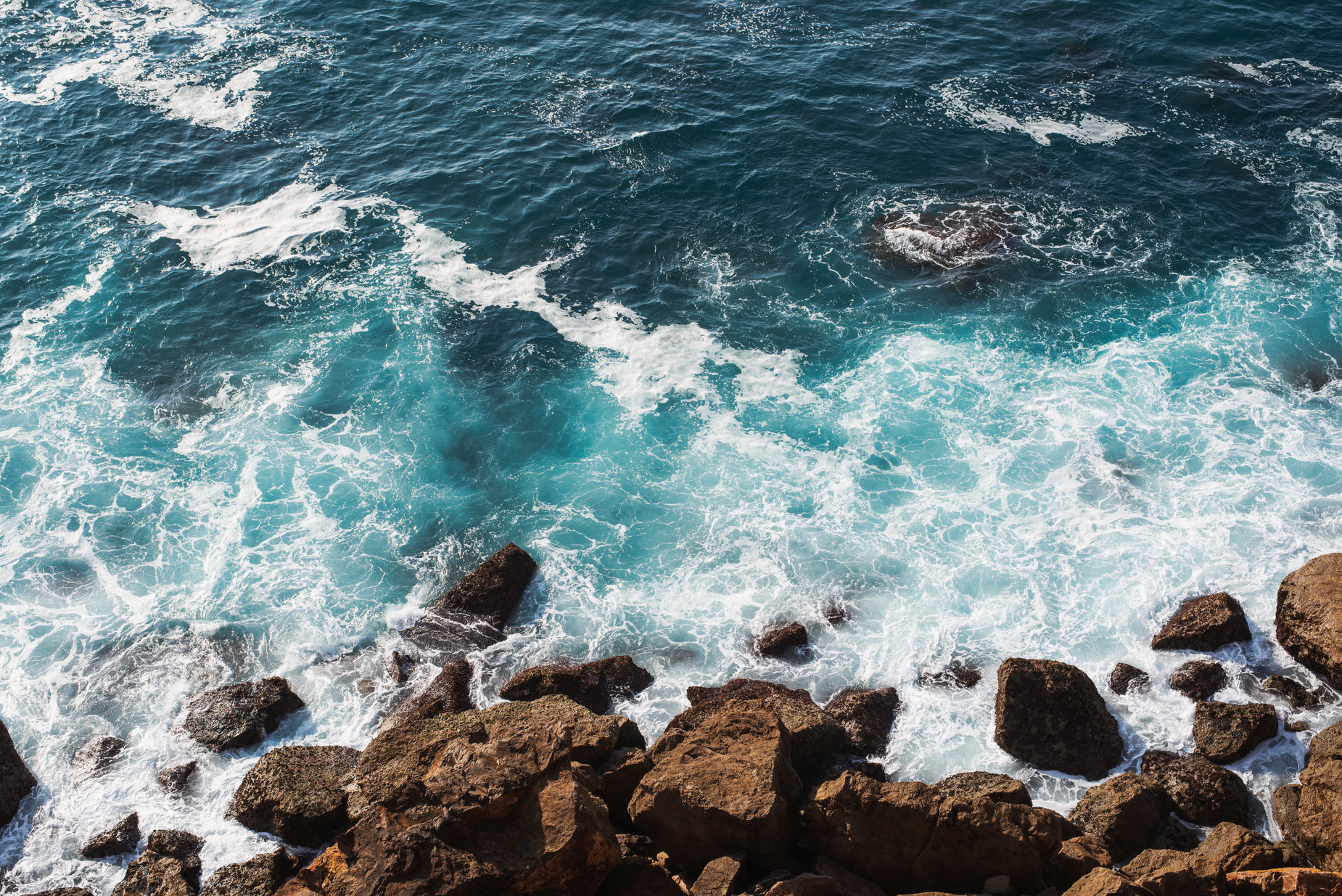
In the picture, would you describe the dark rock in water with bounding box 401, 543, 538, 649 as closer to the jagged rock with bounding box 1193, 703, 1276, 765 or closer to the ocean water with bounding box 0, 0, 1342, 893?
the ocean water with bounding box 0, 0, 1342, 893

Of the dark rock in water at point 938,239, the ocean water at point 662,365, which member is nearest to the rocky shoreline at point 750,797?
the ocean water at point 662,365

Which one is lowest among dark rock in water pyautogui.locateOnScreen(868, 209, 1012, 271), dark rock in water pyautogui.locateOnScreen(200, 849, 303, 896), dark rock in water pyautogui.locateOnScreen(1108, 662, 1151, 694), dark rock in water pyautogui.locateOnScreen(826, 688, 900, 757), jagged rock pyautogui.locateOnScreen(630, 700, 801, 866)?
dark rock in water pyautogui.locateOnScreen(1108, 662, 1151, 694)

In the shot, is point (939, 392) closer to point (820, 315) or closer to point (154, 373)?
point (820, 315)

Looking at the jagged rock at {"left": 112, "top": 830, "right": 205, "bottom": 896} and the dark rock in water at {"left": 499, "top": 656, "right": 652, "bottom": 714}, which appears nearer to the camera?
the jagged rock at {"left": 112, "top": 830, "right": 205, "bottom": 896}

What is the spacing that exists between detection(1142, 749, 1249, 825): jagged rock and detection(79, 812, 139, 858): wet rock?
27948mm

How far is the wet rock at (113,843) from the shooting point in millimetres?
22844

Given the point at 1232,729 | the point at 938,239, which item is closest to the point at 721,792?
the point at 1232,729

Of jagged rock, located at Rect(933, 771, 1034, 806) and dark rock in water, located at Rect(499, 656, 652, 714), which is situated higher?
jagged rock, located at Rect(933, 771, 1034, 806)

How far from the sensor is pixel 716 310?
40.4 metres

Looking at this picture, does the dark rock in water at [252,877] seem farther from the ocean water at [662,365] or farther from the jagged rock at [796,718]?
the jagged rock at [796,718]

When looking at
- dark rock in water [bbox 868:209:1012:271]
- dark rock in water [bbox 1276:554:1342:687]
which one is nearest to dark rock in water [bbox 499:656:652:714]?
dark rock in water [bbox 1276:554:1342:687]

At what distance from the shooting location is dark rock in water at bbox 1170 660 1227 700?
25422 mm

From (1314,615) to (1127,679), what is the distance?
5.87 metres

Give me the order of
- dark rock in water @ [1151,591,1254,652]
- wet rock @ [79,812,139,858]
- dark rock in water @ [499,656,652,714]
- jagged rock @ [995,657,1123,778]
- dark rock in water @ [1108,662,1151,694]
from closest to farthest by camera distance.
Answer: wet rock @ [79,812,139,858] → jagged rock @ [995,657,1123,778] → dark rock in water @ [1108,662,1151,694] → dark rock in water @ [499,656,652,714] → dark rock in water @ [1151,591,1254,652]
